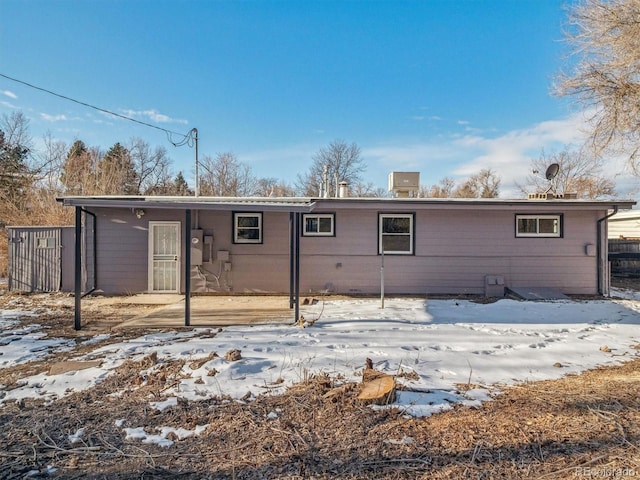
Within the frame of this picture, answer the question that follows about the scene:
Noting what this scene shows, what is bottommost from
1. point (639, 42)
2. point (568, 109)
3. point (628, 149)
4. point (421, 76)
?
point (628, 149)

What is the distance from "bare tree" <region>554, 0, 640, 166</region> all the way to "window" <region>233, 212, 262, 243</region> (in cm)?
819

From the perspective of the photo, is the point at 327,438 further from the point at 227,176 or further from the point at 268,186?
the point at 268,186

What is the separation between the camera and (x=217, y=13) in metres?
9.31

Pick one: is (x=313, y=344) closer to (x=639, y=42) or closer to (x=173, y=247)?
(x=173, y=247)

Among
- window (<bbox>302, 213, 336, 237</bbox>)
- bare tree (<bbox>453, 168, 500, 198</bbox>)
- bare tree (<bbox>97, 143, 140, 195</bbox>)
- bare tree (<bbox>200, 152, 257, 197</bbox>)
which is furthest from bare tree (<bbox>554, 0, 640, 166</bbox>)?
bare tree (<bbox>97, 143, 140, 195</bbox>)

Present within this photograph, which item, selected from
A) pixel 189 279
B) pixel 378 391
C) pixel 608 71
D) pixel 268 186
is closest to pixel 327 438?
pixel 378 391

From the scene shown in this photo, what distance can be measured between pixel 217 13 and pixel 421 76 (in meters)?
8.67

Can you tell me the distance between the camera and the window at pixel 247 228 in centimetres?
913

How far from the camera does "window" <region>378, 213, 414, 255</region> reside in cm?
918

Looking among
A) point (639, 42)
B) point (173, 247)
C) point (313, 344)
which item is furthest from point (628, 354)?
point (173, 247)

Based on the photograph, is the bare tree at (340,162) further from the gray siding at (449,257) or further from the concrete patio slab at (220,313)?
the concrete patio slab at (220,313)

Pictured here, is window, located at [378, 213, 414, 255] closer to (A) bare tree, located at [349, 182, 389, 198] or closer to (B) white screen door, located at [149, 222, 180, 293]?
(B) white screen door, located at [149, 222, 180, 293]

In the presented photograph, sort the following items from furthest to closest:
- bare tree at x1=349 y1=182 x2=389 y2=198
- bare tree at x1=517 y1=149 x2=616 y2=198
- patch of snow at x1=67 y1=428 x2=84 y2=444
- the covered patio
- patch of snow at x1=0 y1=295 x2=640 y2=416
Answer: bare tree at x1=349 y1=182 x2=389 y2=198
bare tree at x1=517 y1=149 x2=616 y2=198
the covered patio
patch of snow at x1=0 y1=295 x2=640 y2=416
patch of snow at x1=67 y1=428 x2=84 y2=444

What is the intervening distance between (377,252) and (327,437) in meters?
6.86
